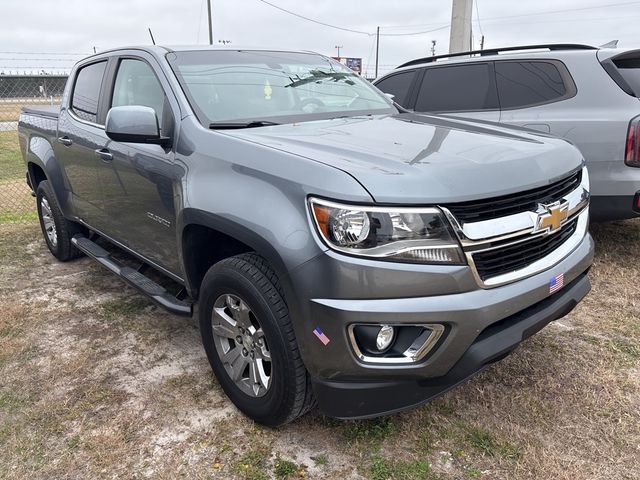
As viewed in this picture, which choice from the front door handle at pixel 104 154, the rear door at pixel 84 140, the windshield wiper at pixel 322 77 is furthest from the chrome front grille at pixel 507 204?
the rear door at pixel 84 140

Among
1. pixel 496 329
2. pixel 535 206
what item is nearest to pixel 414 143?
pixel 535 206

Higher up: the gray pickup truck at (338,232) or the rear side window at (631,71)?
the rear side window at (631,71)

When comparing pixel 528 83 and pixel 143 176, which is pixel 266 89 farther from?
pixel 528 83

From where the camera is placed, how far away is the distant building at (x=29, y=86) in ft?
110

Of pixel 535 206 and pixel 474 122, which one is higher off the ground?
pixel 474 122

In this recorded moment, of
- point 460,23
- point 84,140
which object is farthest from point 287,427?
point 460,23

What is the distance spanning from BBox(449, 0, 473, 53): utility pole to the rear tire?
7624 millimetres

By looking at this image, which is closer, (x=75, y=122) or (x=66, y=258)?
(x=75, y=122)

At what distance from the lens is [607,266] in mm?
4480

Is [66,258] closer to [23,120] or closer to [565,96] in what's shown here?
[23,120]

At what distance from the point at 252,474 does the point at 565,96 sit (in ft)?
13.1

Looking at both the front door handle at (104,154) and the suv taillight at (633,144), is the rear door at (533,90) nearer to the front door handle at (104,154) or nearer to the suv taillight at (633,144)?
the suv taillight at (633,144)

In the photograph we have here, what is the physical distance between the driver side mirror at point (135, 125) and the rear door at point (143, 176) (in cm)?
11

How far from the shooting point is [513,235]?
2.09m
